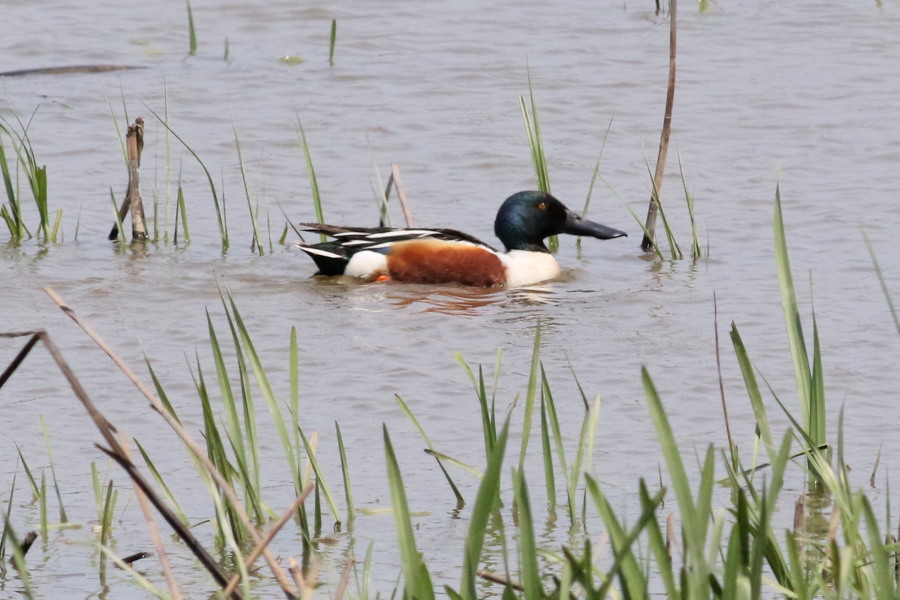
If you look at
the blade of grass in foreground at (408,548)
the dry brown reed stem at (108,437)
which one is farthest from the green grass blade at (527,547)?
the dry brown reed stem at (108,437)

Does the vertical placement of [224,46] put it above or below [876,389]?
above

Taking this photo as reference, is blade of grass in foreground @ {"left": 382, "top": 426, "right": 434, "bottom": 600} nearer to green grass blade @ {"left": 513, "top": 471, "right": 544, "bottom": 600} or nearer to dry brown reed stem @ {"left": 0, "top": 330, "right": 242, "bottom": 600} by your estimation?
green grass blade @ {"left": 513, "top": 471, "right": 544, "bottom": 600}

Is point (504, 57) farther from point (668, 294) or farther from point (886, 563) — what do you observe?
point (886, 563)

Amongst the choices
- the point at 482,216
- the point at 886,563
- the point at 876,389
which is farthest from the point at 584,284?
the point at 886,563

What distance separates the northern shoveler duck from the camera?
23.1 ft

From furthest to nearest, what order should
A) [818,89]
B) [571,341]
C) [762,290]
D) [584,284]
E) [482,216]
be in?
[818,89]
[482,216]
[584,284]
[762,290]
[571,341]

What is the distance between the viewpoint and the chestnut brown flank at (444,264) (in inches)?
280

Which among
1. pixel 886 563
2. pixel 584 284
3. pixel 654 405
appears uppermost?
pixel 654 405

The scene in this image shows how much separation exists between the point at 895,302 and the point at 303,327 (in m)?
2.39

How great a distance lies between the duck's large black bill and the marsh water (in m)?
0.17

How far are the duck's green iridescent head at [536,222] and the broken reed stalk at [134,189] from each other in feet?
5.99

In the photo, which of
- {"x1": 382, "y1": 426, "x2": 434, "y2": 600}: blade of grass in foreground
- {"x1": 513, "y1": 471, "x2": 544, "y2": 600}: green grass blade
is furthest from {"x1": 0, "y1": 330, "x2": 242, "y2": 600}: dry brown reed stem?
{"x1": 513, "y1": 471, "x2": 544, "y2": 600}: green grass blade

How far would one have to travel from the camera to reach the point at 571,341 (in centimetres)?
584

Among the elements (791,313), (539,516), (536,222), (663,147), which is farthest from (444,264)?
(791,313)
